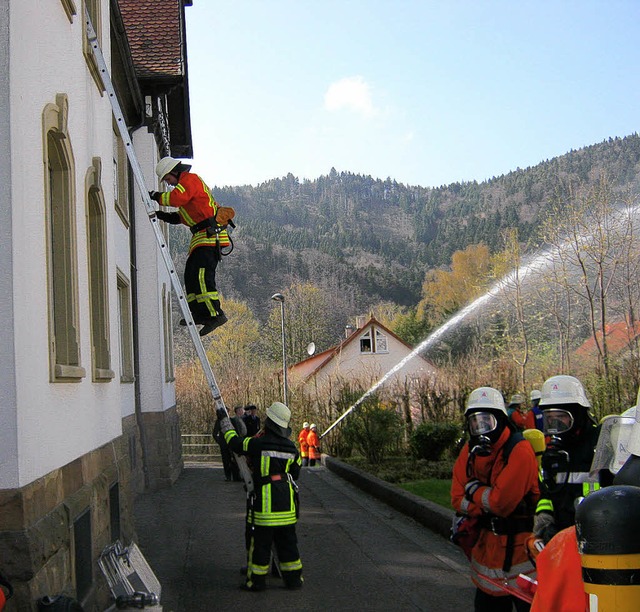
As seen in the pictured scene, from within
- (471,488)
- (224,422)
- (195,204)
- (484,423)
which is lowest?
(471,488)

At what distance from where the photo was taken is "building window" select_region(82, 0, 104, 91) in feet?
26.5

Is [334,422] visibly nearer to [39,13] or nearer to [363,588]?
[363,588]

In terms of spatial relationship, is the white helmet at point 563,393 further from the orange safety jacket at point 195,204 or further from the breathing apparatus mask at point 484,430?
the orange safety jacket at point 195,204

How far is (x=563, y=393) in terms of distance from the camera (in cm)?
518

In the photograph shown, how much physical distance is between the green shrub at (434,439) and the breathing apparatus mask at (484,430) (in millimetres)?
14465

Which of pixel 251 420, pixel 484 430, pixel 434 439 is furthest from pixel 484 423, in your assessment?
pixel 434 439

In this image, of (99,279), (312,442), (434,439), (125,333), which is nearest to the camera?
(99,279)

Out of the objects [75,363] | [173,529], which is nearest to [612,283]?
[173,529]

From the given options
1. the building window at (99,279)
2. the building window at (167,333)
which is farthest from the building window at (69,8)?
the building window at (167,333)

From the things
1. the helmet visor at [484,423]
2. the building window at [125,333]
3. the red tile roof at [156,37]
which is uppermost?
the red tile roof at [156,37]

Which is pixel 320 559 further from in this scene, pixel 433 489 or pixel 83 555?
pixel 433 489

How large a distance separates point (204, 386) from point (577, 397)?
97.1ft

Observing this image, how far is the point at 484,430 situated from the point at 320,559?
16.7 feet

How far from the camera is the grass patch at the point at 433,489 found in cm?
1384
